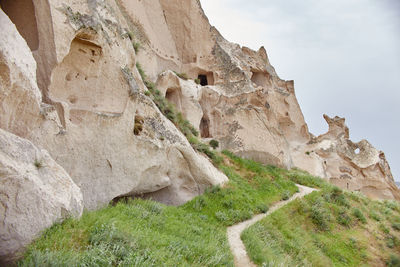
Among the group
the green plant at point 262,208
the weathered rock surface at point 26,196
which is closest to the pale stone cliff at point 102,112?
the weathered rock surface at point 26,196

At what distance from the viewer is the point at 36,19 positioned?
6.04m

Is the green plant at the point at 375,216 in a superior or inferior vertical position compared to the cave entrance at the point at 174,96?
inferior

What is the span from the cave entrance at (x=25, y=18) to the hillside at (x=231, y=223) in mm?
4362

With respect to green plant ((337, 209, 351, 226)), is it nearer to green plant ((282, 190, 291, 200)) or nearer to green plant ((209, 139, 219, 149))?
green plant ((282, 190, 291, 200))

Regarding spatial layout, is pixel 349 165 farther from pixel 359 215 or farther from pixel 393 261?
pixel 393 261

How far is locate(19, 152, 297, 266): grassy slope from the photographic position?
3309mm

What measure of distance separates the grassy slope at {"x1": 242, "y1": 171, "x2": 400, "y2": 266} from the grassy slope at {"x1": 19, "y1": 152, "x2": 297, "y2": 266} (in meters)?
0.95

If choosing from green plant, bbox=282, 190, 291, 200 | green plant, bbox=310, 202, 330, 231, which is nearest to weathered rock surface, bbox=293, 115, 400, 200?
green plant, bbox=282, 190, 291, 200

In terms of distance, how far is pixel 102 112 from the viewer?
688 centimetres

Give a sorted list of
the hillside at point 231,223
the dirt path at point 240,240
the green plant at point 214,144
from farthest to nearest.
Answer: the green plant at point 214,144 → the dirt path at point 240,240 → the hillside at point 231,223

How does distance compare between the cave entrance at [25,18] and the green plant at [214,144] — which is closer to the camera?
the cave entrance at [25,18]

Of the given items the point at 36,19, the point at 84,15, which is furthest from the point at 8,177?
the point at 84,15

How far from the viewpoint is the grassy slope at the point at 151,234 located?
3.31 metres

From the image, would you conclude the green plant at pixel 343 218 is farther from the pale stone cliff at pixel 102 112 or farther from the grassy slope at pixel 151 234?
the pale stone cliff at pixel 102 112
